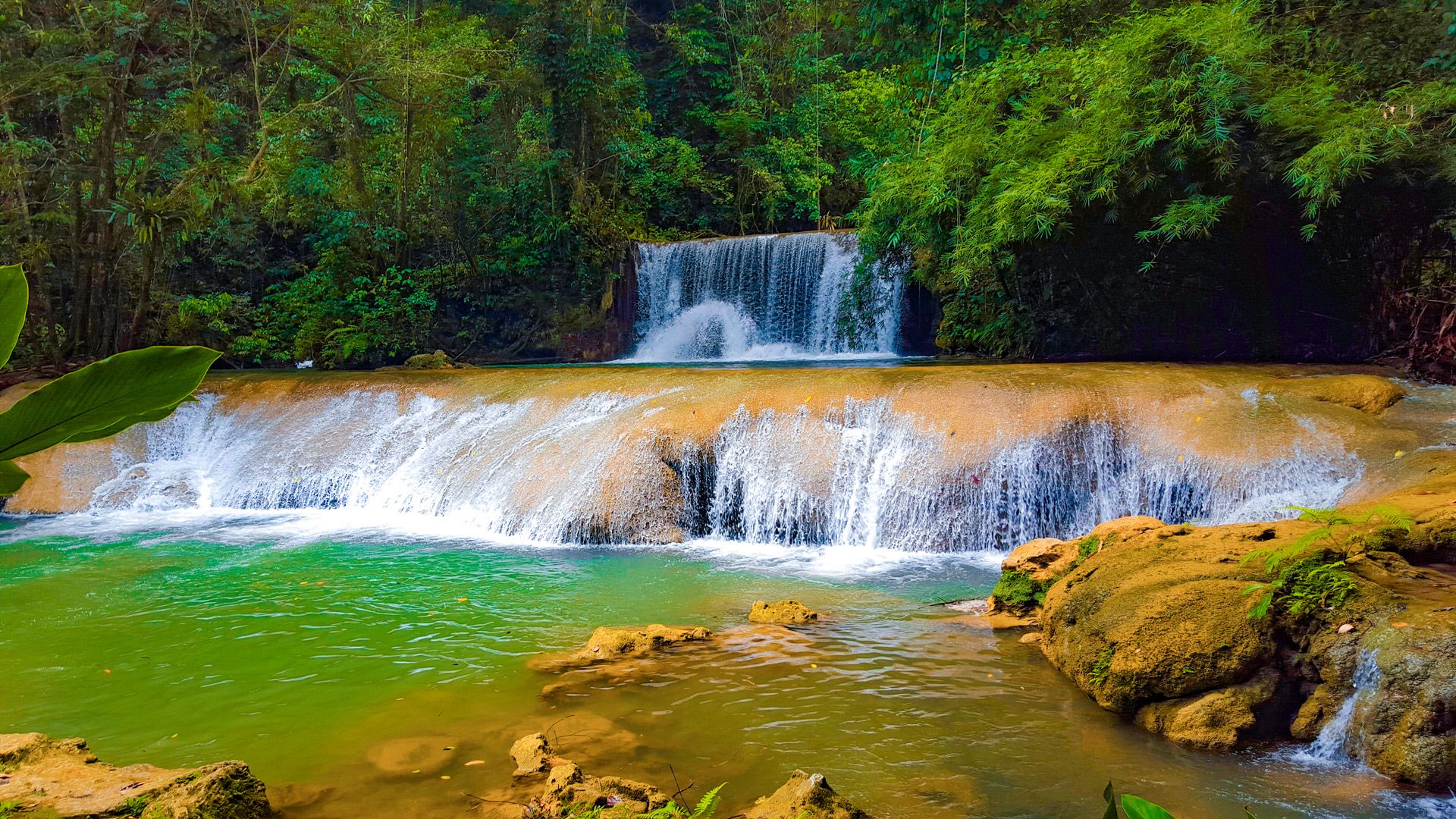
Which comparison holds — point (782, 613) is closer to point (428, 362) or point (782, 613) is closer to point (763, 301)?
point (763, 301)

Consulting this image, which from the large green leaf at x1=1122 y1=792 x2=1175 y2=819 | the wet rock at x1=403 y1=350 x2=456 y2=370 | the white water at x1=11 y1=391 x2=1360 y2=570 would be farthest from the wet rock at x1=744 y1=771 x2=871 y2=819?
the wet rock at x1=403 y1=350 x2=456 y2=370

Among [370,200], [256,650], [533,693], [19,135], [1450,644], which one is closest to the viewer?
[1450,644]

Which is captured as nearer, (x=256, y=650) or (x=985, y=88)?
(x=256, y=650)

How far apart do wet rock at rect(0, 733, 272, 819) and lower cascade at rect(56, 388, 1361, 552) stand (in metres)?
5.38

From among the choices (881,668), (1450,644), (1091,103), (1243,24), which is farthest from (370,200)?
(1450,644)

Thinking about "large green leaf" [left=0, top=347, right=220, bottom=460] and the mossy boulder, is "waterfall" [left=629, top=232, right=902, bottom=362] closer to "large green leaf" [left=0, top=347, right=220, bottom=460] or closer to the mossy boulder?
the mossy boulder

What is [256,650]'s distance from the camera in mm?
5215

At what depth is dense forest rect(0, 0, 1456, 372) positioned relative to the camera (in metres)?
9.41

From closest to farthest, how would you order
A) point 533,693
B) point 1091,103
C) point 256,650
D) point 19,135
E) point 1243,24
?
point 533,693 → point 256,650 → point 1243,24 → point 1091,103 → point 19,135

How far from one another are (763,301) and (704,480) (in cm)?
868

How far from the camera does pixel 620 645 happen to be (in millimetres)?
4934

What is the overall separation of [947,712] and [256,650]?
3.92 m

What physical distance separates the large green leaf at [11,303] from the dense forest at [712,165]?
9997 mm

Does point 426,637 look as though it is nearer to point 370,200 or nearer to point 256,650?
point 256,650
